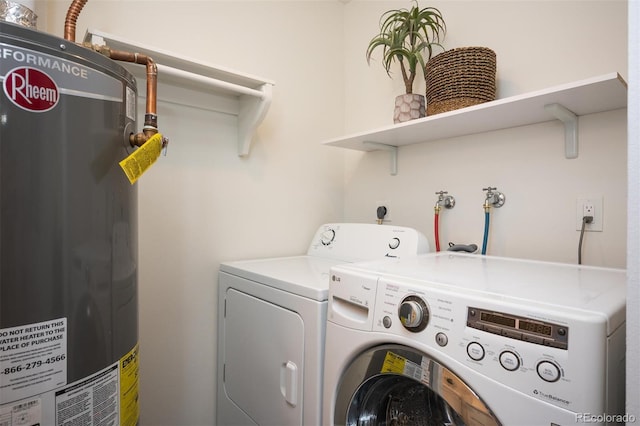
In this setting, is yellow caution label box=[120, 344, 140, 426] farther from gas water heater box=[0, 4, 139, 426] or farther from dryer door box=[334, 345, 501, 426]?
dryer door box=[334, 345, 501, 426]

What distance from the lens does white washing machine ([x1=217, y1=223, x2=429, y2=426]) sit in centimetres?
103

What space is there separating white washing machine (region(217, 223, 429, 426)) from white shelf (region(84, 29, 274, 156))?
26.4 inches

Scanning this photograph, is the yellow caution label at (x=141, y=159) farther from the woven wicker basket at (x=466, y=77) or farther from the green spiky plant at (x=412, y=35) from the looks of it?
the green spiky plant at (x=412, y=35)

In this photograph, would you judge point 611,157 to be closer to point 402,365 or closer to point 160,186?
point 402,365

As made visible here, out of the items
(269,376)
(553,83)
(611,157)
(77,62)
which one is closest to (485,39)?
(553,83)

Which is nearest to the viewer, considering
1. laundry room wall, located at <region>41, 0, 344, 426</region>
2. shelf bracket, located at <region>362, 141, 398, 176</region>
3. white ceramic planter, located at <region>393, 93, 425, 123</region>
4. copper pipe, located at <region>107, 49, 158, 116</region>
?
copper pipe, located at <region>107, 49, 158, 116</region>

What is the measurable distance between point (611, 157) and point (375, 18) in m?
1.45

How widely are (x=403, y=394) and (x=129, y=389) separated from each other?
2.44ft

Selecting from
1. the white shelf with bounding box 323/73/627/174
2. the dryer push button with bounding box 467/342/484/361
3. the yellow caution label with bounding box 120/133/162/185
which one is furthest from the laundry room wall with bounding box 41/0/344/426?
the dryer push button with bounding box 467/342/484/361

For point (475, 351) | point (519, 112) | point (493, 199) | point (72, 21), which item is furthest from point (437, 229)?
point (72, 21)

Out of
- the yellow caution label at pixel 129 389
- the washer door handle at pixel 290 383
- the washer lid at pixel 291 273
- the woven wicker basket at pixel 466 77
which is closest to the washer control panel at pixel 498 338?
the washer lid at pixel 291 273

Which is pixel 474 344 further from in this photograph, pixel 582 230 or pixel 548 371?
pixel 582 230

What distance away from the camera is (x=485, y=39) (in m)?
1.47

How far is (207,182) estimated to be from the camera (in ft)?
5.09
